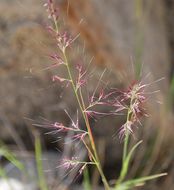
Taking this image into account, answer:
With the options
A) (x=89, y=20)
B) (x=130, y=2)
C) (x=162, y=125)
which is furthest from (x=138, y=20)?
(x=162, y=125)

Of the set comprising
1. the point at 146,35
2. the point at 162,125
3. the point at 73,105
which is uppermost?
the point at 146,35

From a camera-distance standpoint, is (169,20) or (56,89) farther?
(169,20)

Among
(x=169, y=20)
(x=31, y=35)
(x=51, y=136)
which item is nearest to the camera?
(x=31, y=35)

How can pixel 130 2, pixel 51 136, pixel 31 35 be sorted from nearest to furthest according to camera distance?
pixel 31 35 → pixel 51 136 → pixel 130 2

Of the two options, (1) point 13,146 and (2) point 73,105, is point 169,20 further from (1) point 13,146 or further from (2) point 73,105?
(1) point 13,146

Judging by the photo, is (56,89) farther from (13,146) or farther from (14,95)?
(13,146)

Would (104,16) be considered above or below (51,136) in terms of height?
above
